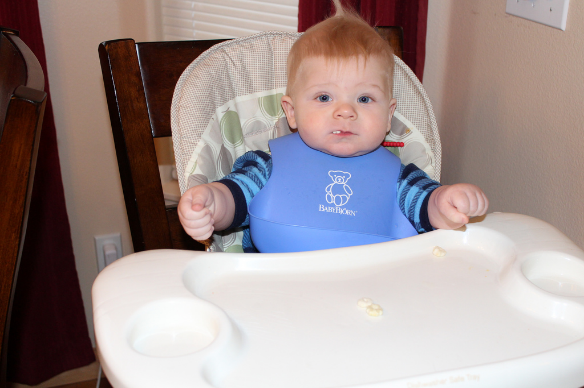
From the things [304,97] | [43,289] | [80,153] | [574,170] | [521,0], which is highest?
[521,0]

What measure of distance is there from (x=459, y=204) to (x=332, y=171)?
243 mm

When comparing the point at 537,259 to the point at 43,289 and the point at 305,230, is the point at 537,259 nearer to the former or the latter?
the point at 305,230

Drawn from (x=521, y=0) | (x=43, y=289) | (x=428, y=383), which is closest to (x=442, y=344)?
(x=428, y=383)

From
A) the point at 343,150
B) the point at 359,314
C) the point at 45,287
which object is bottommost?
the point at 45,287

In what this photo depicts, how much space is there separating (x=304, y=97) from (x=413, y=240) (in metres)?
0.32

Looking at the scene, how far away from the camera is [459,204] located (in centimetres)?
80

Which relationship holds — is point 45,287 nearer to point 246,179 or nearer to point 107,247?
point 107,247

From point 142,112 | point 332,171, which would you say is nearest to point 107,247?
point 142,112

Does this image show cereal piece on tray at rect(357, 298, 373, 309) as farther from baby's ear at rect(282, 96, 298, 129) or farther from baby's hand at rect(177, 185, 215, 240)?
baby's ear at rect(282, 96, 298, 129)

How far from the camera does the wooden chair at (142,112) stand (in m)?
0.93

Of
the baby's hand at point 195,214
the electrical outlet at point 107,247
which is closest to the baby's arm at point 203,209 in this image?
the baby's hand at point 195,214

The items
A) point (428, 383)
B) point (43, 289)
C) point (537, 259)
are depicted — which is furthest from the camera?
point (43, 289)

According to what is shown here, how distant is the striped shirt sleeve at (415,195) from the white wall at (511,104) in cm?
20

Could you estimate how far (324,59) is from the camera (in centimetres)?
93
